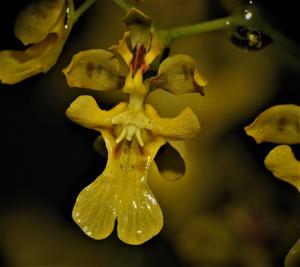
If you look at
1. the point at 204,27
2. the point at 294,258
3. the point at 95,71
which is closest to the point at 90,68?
the point at 95,71

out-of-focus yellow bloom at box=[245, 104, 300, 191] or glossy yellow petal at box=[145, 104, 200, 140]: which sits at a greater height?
glossy yellow petal at box=[145, 104, 200, 140]

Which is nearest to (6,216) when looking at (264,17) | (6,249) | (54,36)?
(6,249)

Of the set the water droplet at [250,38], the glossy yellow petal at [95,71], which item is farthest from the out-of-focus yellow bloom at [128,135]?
the water droplet at [250,38]

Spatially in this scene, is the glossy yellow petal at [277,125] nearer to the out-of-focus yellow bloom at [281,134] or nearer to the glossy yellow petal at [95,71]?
the out-of-focus yellow bloom at [281,134]

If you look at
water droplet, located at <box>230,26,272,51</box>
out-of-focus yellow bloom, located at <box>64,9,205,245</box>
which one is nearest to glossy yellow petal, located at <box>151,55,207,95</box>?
out-of-focus yellow bloom, located at <box>64,9,205,245</box>

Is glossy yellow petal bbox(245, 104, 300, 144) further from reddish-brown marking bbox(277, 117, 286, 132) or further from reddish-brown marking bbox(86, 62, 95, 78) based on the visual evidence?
reddish-brown marking bbox(86, 62, 95, 78)

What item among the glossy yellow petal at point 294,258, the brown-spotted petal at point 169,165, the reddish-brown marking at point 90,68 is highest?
the reddish-brown marking at point 90,68
